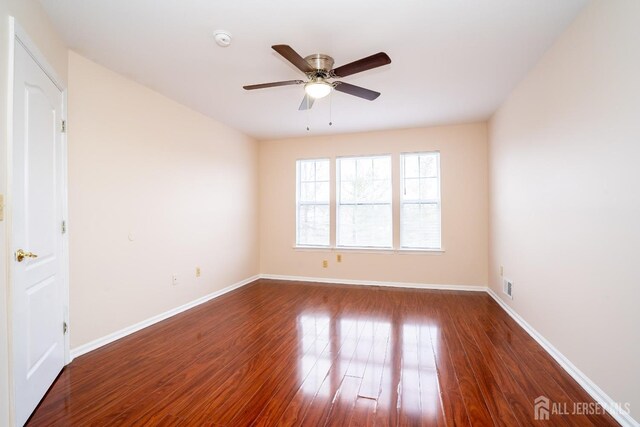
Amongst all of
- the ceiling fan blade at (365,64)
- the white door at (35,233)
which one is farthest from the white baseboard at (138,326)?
the ceiling fan blade at (365,64)

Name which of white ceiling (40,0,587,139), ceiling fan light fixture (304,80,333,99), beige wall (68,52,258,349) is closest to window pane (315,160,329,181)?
beige wall (68,52,258,349)

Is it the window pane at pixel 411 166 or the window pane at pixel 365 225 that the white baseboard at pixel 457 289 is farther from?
the window pane at pixel 411 166

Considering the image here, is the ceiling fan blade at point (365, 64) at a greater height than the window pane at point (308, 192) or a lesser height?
greater

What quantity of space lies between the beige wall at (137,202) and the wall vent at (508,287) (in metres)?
3.88

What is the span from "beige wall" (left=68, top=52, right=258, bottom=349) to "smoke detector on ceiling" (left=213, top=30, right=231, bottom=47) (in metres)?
1.30

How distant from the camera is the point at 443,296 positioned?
4.35 m

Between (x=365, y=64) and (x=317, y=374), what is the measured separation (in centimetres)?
230

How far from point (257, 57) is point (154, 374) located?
8.88 feet

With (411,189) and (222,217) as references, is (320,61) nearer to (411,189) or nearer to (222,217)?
(222,217)

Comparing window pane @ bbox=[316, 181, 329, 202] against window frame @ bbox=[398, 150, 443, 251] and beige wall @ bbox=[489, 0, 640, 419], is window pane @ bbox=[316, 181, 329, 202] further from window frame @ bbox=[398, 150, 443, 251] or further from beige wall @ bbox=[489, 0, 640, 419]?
beige wall @ bbox=[489, 0, 640, 419]

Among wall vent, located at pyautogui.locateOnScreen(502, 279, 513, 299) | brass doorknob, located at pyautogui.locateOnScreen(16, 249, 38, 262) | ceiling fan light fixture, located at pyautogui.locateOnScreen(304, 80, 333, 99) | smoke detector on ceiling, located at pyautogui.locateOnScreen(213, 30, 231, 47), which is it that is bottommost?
wall vent, located at pyautogui.locateOnScreen(502, 279, 513, 299)

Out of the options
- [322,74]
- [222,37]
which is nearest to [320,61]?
[322,74]

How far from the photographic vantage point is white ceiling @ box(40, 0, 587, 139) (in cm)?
204

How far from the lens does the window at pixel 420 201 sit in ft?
16.0
